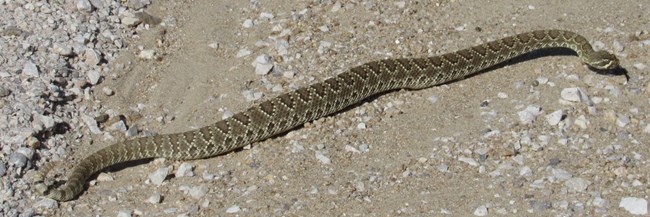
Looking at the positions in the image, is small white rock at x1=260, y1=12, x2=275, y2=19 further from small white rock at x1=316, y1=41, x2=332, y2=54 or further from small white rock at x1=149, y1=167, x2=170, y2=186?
small white rock at x1=149, y1=167, x2=170, y2=186

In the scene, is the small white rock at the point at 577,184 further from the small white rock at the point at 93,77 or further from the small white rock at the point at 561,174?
the small white rock at the point at 93,77

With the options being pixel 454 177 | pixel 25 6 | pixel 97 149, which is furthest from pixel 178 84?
pixel 454 177

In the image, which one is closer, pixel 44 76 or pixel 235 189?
pixel 235 189

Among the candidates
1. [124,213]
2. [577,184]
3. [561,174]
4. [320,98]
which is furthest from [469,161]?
[124,213]

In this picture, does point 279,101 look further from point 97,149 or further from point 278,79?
point 97,149

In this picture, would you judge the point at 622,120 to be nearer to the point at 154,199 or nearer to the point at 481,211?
the point at 481,211

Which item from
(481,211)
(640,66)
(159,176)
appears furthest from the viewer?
(640,66)

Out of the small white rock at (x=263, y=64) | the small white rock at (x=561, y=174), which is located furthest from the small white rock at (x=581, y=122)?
the small white rock at (x=263, y=64)
